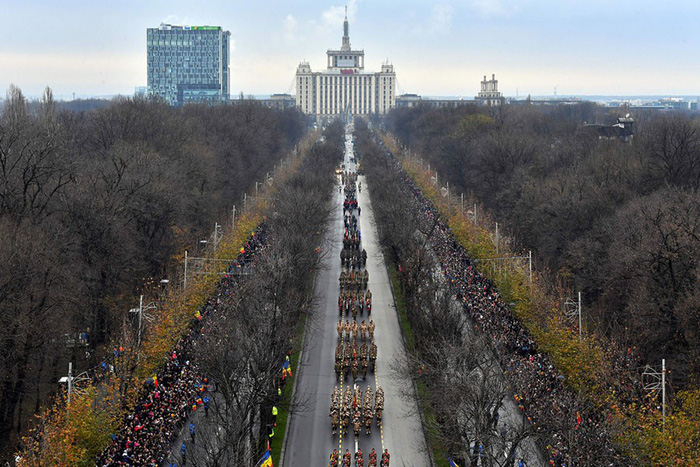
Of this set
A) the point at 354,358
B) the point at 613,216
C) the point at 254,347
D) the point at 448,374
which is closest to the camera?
the point at 448,374

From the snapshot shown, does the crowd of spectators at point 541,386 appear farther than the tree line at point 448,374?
No

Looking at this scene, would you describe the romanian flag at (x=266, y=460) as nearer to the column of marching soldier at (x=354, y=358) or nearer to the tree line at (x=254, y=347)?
the tree line at (x=254, y=347)

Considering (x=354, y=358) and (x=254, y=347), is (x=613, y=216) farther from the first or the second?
(x=254, y=347)

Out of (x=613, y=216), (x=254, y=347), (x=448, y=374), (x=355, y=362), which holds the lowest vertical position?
(x=355, y=362)

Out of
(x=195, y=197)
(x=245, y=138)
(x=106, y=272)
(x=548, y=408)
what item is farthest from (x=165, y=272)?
(x=245, y=138)

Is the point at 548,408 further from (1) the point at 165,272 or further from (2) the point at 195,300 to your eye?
(1) the point at 165,272

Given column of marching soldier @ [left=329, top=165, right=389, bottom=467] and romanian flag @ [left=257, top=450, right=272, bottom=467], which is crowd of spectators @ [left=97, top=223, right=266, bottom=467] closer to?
romanian flag @ [left=257, top=450, right=272, bottom=467]

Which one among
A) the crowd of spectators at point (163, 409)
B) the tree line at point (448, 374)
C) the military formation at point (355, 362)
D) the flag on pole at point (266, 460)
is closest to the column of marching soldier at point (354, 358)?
the military formation at point (355, 362)

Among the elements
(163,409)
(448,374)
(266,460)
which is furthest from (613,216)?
(163,409)

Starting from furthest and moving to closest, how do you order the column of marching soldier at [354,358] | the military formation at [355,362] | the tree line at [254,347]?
the column of marching soldier at [354,358] < the military formation at [355,362] < the tree line at [254,347]
